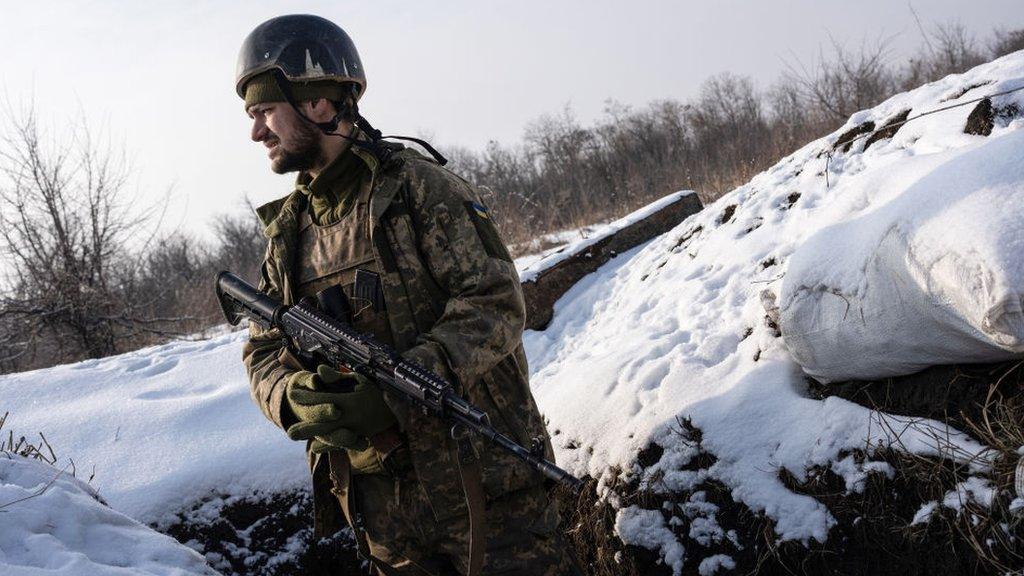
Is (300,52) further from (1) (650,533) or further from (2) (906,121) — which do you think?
(2) (906,121)

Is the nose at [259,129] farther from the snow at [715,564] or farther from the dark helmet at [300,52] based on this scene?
the snow at [715,564]

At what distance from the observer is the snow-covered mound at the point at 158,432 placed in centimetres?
361

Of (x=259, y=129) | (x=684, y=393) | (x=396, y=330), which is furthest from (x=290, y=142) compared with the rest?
(x=684, y=393)

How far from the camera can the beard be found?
Answer: 8.16ft

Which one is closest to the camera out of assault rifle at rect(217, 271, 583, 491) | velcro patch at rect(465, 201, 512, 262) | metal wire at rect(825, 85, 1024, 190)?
assault rifle at rect(217, 271, 583, 491)

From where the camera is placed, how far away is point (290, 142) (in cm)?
249

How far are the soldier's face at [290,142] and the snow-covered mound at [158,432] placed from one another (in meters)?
1.89

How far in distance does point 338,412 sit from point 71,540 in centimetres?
78

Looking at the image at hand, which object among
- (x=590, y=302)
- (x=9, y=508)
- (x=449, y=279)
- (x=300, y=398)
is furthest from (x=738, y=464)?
(x=590, y=302)

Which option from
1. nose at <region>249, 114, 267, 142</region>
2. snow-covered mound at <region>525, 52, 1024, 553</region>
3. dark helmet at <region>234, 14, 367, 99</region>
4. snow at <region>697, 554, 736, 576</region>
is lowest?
snow at <region>697, 554, 736, 576</region>

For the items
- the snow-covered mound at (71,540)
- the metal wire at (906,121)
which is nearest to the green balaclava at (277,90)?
the snow-covered mound at (71,540)

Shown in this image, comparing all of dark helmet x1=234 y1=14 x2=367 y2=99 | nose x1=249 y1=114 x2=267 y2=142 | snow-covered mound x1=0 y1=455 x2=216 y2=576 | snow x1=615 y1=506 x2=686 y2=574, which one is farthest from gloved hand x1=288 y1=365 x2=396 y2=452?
snow x1=615 y1=506 x2=686 y2=574

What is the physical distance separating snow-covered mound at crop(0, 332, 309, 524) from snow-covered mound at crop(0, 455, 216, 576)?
1.27m

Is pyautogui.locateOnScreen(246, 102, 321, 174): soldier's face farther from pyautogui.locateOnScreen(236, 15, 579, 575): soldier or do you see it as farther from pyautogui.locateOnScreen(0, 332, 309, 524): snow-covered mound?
pyautogui.locateOnScreen(0, 332, 309, 524): snow-covered mound
